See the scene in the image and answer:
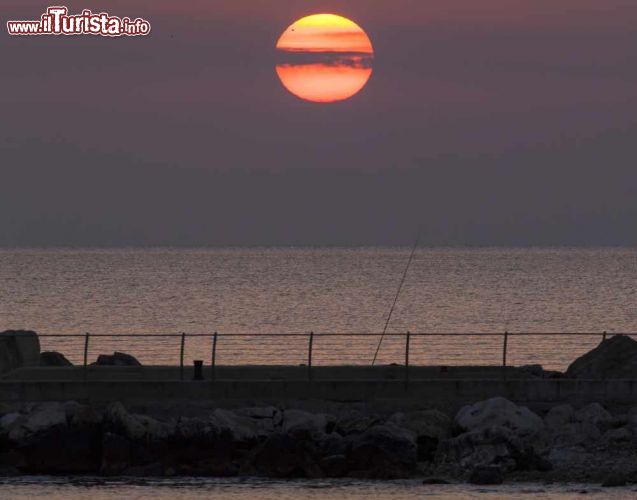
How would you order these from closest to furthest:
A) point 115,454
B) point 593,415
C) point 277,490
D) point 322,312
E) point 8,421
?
1. point 277,490
2. point 115,454
3. point 8,421
4. point 593,415
5. point 322,312

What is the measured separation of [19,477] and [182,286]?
117633mm

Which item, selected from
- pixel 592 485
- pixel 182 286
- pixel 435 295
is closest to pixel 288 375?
pixel 592 485

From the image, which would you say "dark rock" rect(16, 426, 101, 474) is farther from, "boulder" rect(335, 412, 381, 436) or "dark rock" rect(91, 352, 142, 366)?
"dark rock" rect(91, 352, 142, 366)

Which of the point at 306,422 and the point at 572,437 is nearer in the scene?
the point at 572,437

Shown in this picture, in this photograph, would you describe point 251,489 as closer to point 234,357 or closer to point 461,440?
point 461,440

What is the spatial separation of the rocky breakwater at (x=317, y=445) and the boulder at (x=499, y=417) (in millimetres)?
21

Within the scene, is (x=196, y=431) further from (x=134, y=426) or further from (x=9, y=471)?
(x=9, y=471)

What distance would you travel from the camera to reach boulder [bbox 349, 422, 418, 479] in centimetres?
3170

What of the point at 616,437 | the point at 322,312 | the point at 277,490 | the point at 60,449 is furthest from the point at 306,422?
the point at 322,312

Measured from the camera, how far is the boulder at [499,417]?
32.9 meters

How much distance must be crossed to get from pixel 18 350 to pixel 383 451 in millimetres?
10657

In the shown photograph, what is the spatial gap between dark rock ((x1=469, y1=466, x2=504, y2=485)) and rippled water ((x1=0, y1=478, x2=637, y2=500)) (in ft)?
0.94

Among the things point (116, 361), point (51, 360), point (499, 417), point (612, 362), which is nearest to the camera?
point (499, 417)

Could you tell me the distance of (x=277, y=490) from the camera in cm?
3061
